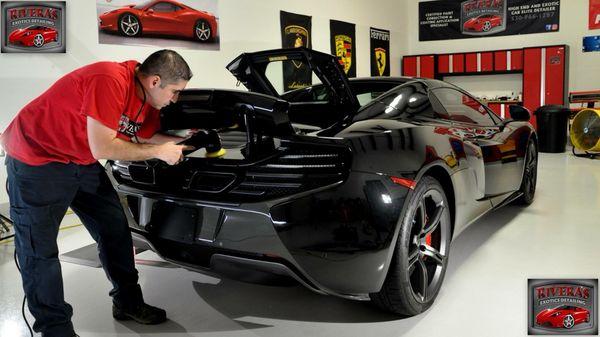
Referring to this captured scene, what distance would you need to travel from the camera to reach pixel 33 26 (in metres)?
4.16

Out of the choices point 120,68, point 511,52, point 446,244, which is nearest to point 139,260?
point 120,68

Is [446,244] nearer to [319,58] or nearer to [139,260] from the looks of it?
[319,58]

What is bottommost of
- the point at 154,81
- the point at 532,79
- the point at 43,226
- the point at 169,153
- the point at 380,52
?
the point at 43,226

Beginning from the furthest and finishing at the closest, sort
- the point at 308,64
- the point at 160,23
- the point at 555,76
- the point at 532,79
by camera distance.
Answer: the point at 532,79 → the point at 555,76 → the point at 160,23 → the point at 308,64

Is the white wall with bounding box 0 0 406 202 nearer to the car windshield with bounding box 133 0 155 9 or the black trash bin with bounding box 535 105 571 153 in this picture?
the car windshield with bounding box 133 0 155 9

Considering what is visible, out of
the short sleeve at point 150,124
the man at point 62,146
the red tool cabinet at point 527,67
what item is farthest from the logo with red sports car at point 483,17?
the man at point 62,146

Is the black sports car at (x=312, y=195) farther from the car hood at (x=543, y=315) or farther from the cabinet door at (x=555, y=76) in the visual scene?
the cabinet door at (x=555, y=76)

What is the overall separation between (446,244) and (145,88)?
1352mm

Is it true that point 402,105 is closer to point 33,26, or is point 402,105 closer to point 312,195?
point 312,195

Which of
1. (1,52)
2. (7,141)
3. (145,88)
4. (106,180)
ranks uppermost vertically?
(1,52)

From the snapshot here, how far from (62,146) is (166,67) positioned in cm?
43

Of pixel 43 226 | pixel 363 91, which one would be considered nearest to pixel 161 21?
pixel 363 91

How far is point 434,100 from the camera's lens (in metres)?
2.53

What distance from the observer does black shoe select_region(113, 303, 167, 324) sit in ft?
6.37
